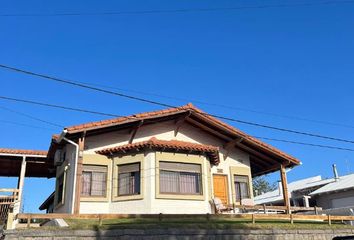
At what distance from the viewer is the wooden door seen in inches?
837

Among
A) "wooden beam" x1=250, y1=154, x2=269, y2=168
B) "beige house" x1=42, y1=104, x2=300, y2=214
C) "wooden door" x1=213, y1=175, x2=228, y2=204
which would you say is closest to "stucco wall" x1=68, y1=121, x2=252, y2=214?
"beige house" x1=42, y1=104, x2=300, y2=214

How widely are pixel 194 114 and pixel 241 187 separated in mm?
4845

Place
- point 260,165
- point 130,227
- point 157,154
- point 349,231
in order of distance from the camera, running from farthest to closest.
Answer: point 260,165, point 157,154, point 349,231, point 130,227

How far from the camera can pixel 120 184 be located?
1902 cm


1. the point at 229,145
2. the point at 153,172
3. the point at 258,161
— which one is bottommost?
the point at 153,172

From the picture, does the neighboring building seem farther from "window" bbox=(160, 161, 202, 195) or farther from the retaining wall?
the retaining wall

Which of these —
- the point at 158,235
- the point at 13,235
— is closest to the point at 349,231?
the point at 158,235

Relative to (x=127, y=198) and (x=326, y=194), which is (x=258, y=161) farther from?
(x=326, y=194)

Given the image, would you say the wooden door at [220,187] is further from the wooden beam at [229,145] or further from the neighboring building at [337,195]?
the neighboring building at [337,195]

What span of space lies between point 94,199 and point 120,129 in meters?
3.44

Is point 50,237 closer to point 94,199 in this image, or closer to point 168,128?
point 94,199

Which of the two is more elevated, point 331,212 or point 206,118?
point 206,118

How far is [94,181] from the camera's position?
18750mm

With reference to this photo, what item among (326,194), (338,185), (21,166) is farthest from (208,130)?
(338,185)
